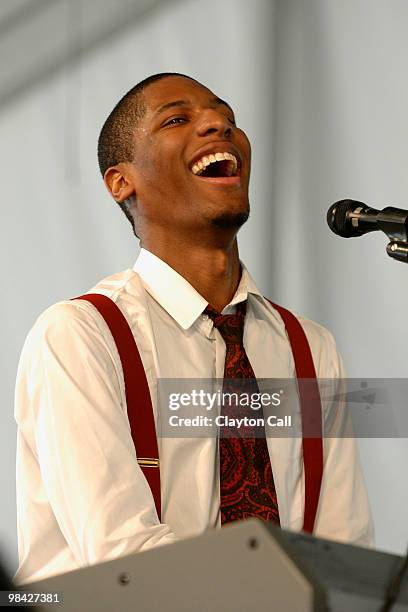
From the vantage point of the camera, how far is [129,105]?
2178 millimetres

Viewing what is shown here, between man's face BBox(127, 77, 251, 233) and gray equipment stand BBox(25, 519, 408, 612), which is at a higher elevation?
man's face BBox(127, 77, 251, 233)

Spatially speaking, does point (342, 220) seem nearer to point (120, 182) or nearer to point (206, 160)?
point (206, 160)

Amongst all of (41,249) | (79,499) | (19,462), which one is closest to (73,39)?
(41,249)

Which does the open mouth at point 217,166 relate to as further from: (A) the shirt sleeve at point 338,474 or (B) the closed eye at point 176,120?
(A) the shirt sleeve at point 338,474

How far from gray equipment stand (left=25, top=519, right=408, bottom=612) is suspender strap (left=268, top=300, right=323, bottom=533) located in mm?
932

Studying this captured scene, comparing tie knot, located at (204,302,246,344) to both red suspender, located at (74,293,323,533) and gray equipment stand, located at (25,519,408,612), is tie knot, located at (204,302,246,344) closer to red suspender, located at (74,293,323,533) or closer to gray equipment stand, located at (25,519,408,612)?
red suspender, located at (74,293,323,533)

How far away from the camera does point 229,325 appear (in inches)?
77.7

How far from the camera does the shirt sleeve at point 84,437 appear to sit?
1557 millimetres

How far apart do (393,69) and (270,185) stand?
0.39 m

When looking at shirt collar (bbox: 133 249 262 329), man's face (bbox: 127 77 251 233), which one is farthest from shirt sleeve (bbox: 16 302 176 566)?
man's face (bbox: 127 77 251 233)

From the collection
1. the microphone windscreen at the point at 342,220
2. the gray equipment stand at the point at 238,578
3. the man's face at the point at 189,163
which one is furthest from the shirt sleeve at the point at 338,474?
the gray equipment stand at the point at 238,578

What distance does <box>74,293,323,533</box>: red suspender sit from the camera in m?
1.74

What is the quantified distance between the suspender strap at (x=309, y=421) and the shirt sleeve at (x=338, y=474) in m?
0.02

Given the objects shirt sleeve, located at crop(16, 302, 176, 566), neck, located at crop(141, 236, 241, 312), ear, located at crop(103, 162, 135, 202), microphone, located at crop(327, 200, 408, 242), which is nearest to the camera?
microphone, located at crop(327, 200, 408, 242)
